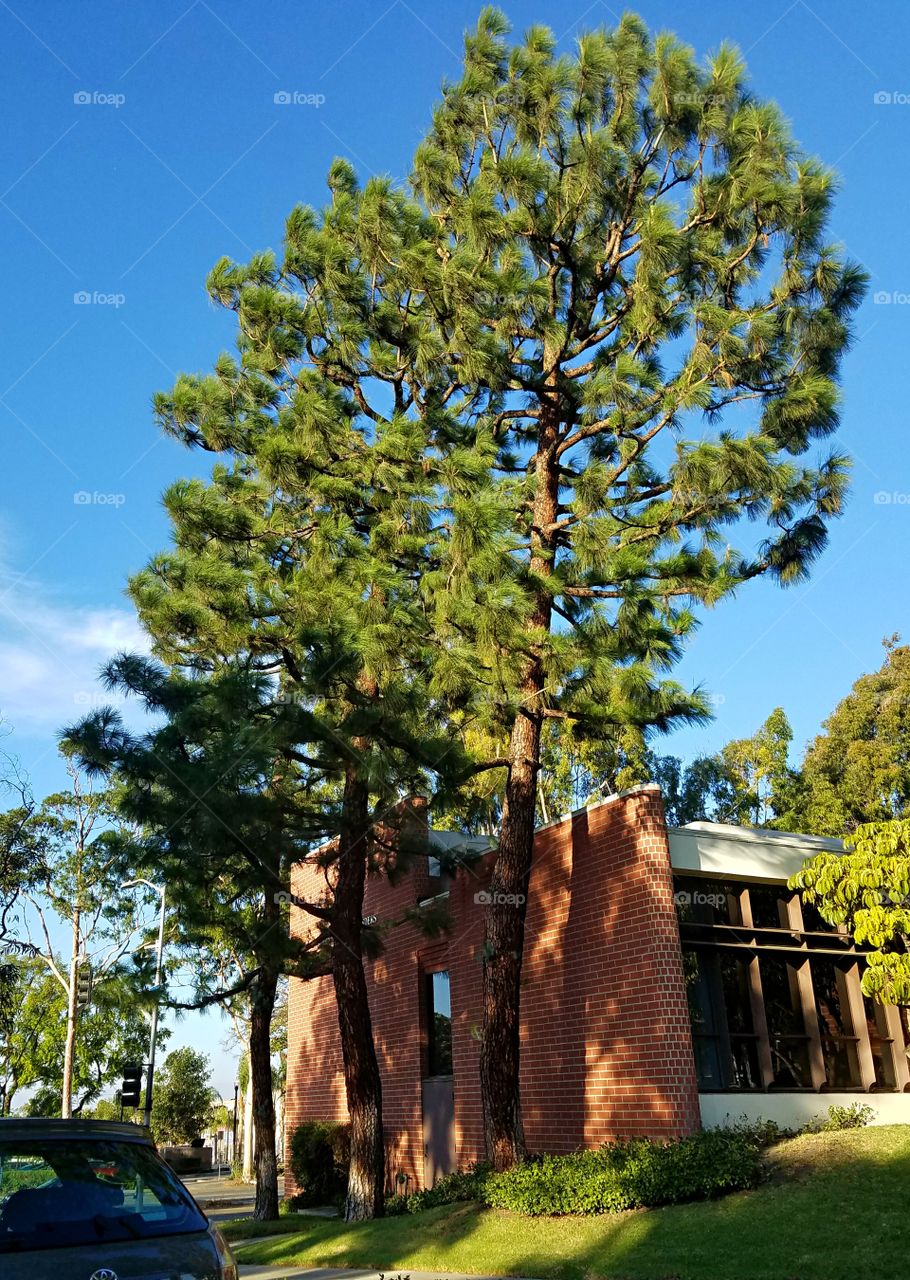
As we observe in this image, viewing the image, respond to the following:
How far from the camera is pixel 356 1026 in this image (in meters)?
15.6

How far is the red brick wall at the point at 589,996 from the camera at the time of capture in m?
13.2

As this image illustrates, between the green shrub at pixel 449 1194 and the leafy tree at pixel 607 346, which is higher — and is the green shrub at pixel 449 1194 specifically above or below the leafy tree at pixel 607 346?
below

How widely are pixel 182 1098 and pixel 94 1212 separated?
7060cm

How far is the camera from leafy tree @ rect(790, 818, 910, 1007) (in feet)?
40.4

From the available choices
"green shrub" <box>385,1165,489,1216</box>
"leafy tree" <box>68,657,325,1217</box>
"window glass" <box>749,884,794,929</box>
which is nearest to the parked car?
"leafy tree" <box>68,657,325,1217</box>

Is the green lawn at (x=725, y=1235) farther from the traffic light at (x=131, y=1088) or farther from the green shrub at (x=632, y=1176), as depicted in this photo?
the traffic light at (x=131, y=1088)

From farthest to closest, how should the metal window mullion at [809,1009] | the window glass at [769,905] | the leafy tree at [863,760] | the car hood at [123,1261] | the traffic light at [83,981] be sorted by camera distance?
the traffic light at [83,981] < the leafy tree at [863,760] < the window glass at [769,905] < the metal window mullion at [809,1009] < the car hood at [123,1261]

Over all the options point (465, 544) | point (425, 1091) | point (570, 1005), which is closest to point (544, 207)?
point (465, 544)

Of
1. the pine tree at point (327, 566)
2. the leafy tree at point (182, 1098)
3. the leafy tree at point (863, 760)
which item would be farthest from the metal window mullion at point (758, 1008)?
the leafy tree at point (182, 1098)

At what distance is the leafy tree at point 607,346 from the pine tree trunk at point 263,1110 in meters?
7.21

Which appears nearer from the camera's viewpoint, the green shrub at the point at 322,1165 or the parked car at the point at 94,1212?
the parked car at the point at 94,1212

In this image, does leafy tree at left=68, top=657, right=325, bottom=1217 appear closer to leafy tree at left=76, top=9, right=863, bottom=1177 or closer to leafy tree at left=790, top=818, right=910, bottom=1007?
leafy tree at left=76, top=9, right=863, bottom=1177

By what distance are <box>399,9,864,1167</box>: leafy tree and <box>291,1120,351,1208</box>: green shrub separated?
8.52 meters
